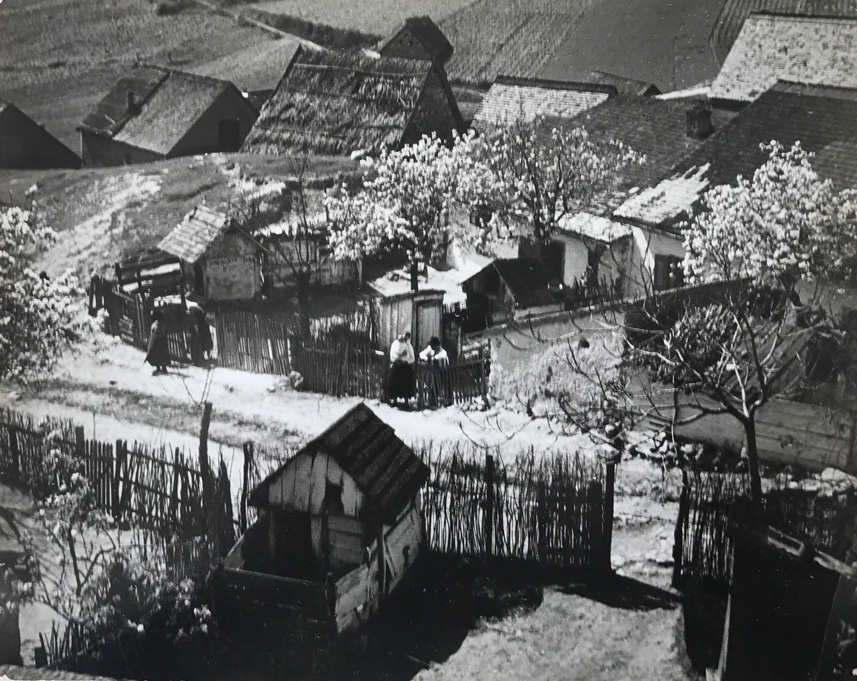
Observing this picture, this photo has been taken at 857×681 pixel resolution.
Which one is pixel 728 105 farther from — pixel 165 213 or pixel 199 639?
pixel 199 639

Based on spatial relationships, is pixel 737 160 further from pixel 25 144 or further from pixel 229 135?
pixel 25 144

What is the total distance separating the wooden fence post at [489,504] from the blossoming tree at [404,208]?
3.27 ft

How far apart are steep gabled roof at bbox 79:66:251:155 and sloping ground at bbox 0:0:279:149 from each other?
9 centimetres

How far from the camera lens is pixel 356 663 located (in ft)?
15.0

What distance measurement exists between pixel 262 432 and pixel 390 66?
6.63ft

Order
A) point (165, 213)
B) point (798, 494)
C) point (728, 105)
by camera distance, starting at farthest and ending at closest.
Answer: point (165, 213), point (728, 105), point (798, 494)

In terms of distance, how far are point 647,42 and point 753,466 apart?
2102 millimetres

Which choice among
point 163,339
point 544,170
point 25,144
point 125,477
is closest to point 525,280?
point 544,170

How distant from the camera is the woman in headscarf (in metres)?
4.75

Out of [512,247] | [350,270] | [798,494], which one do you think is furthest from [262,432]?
[798,494]

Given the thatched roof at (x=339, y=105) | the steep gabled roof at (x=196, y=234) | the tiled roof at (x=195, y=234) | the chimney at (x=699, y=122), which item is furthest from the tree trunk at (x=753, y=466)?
the tiled roof at (x=195, y=234)

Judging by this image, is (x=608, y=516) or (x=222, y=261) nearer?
(x=608, y=516)

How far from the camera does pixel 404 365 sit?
4762 millimetres

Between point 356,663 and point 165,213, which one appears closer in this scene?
point 356,663
